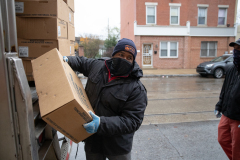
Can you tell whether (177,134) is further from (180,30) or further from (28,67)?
(180,30)

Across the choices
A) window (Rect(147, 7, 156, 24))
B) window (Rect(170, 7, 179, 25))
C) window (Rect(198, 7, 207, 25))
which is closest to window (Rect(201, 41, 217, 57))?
window (Rect(198, 7, 207, 25))

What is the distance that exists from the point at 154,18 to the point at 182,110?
45.3 ft

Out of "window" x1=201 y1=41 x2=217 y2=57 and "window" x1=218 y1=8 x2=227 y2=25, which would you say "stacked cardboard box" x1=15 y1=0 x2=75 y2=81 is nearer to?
"window" x1=201 y1=41 x2=217 y2=57

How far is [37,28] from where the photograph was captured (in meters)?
2.20

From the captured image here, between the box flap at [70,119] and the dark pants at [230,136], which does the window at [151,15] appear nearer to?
the dark pants at [230,136]

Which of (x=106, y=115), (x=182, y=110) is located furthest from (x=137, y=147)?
(x=182, y=110)

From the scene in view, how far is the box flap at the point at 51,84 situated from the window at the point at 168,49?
17.3 meters

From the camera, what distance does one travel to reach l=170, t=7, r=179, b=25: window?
17.9 meters

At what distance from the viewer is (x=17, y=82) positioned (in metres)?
Result: 1.22

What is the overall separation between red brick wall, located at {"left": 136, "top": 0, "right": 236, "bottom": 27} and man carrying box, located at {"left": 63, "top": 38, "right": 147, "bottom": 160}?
16505mm

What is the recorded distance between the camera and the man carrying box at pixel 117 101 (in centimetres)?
177

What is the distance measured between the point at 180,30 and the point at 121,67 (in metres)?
17.7

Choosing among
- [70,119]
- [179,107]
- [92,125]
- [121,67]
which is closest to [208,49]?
[179,107]

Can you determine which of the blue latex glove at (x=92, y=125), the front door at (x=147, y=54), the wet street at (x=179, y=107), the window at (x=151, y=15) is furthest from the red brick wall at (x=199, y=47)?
the blue latex glove at (x=92, y=125)
